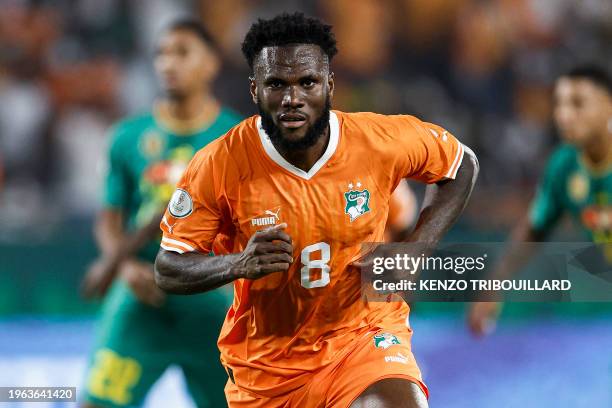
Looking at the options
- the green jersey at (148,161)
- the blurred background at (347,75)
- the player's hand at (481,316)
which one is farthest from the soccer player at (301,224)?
the blurred background at (347,75)

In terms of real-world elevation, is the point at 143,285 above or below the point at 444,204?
below

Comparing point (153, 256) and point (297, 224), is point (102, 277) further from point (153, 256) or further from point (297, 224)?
point (297, 224)

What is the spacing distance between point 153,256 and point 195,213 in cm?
219

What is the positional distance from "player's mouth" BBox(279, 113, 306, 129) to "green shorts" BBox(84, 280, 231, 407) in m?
2.17

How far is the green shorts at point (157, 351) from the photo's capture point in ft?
18.8

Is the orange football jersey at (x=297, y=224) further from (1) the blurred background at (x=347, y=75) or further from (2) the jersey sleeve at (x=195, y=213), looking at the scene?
(1) the blurred background at (x=347, y=75)

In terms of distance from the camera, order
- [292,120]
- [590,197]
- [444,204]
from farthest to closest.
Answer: [590,197]
[444,204]
[292,120]

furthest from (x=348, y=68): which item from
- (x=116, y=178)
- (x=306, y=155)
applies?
(x=306, y=155)

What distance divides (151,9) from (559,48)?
418 cm

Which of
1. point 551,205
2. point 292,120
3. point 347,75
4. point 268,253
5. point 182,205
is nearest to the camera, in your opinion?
point 268,253

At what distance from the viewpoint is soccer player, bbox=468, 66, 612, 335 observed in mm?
6383

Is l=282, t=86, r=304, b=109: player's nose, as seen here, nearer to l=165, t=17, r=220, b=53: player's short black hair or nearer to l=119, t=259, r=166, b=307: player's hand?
l=119, t=259, r=166, b=307: player's hand

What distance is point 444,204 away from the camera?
170 inches

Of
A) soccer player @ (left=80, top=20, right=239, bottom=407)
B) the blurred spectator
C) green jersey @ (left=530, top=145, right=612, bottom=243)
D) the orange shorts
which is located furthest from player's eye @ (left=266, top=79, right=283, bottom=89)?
the blurred spectator
